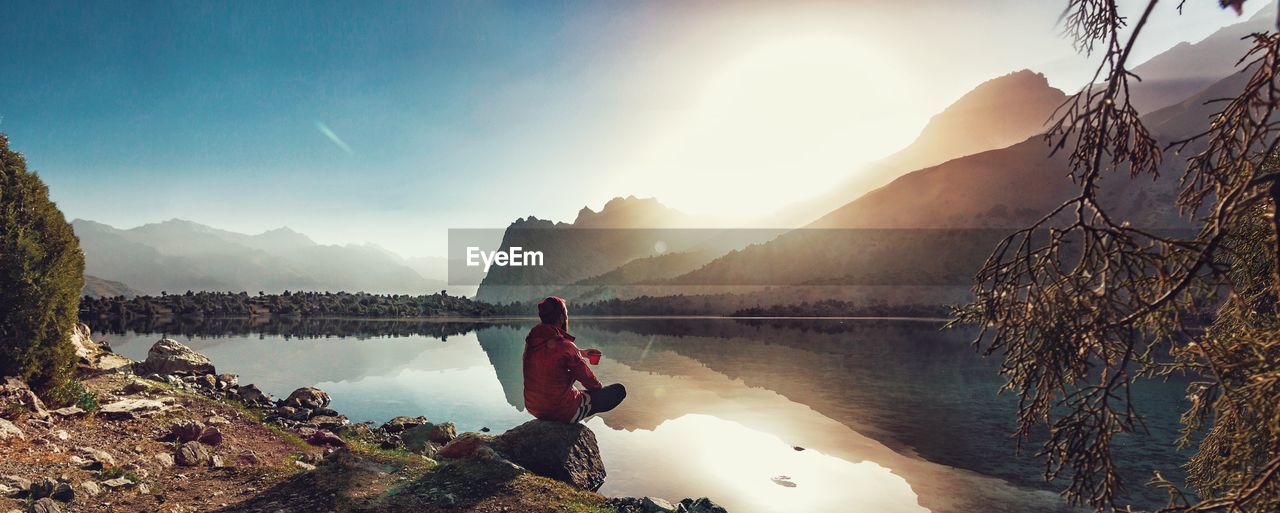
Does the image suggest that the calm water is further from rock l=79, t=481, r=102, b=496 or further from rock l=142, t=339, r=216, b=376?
rock l=79, t=481, r=102, b=496

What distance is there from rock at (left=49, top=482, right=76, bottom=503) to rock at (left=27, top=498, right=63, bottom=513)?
343 mm

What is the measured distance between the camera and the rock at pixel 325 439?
13.2 meters

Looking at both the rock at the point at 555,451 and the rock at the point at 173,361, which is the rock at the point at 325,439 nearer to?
the rock at the point at 555,451

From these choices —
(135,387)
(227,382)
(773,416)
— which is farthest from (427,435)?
(773,416)

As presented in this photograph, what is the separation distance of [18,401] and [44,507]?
499 centimetres

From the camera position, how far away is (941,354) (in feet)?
128

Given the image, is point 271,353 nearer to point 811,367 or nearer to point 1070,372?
point 811,367

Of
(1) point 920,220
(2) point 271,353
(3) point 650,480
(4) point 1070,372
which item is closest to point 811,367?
(3) point 650,480

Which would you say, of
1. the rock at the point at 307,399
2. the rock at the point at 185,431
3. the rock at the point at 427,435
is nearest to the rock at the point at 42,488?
the rock at the point at 185,431

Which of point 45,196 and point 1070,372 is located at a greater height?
point 45,196

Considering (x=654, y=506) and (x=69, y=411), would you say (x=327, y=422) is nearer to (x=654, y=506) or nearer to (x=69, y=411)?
(x=69, y=411)

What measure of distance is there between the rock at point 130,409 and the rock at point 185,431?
107 centimetres

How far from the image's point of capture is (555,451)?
10.3 metres

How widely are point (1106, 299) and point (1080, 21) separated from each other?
2.78 metres
